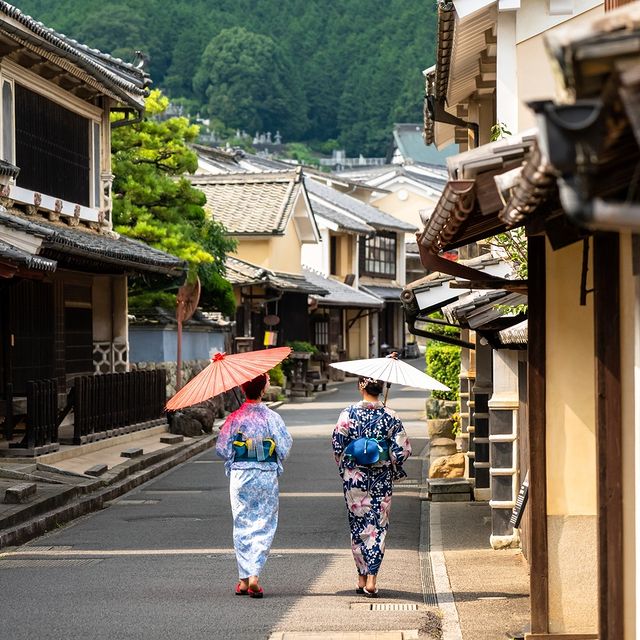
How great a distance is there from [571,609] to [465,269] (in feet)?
7.53

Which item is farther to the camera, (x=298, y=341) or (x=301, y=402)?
(x=298, y=341)

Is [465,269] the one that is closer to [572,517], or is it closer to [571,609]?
[572,517]

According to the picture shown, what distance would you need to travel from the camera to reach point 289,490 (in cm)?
1794

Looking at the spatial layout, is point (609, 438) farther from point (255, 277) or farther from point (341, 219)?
Answer: point (341, 219)

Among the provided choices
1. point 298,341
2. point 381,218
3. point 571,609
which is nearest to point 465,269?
point 571,609

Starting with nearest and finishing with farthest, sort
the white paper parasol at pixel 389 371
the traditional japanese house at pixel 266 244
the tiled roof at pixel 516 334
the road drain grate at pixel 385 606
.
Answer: the road drain grate at pixel 385 606, the white paper parasol at pixel 389 371, the tiled roof at pixel 516 334, the traditional japanese house at pixel 266 244

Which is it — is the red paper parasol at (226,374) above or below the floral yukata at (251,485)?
above

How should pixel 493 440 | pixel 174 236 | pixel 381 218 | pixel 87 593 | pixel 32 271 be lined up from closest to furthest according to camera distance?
pixel 87 593 → pixel 493 440 → pixel 32 271 → pixel 174 236 → pixel 381 218

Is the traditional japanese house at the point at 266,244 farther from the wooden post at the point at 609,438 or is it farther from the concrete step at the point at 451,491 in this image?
the wooden post at the point at 609,438

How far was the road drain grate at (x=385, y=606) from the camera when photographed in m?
9.51

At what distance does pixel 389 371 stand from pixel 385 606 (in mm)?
1887

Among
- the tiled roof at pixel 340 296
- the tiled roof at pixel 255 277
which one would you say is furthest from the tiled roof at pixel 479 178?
the tiled roof at pixel 340 296

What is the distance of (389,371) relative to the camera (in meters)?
10.3

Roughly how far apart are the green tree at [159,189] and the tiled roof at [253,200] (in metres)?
14.4
